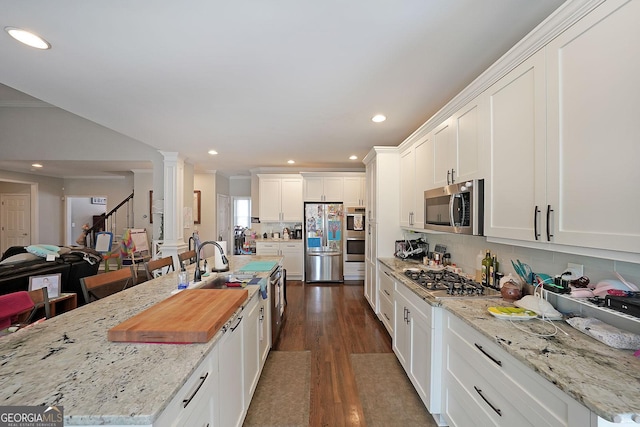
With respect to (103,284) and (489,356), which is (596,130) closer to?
(489,356)

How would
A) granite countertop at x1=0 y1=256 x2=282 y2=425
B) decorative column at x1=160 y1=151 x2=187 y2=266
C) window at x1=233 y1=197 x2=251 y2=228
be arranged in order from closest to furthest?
granite countertop at x1=0 y1=256 x2=282 y2=425
decorative column at x1=160 y1=151 x2=187 y2=266
window at x1=233 y1=197 x2=251 y2=228

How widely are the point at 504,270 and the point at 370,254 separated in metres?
1.91

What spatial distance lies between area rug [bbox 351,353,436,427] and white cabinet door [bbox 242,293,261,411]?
839 mm

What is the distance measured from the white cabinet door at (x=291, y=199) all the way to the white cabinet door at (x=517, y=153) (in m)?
4.48

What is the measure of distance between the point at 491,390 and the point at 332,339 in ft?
6.44

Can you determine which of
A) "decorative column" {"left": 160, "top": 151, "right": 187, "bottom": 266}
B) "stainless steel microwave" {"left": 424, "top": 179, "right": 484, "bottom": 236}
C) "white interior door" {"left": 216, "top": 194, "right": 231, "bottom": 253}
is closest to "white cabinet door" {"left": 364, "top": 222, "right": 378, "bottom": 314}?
"stainless steel microwave" {"left": 424, "top": 179, "right": 484, "bottom": 236}

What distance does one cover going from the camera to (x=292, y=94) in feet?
7.66

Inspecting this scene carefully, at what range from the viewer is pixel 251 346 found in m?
1.85

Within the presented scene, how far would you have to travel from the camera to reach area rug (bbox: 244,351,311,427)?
5.97 ft

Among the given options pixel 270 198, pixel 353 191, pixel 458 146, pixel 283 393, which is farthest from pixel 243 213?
pixel 458 146

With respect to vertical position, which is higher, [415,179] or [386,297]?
[415,179]

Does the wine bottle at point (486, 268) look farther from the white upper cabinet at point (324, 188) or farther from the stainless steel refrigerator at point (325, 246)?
the white upper cabinet at point (324, 188)

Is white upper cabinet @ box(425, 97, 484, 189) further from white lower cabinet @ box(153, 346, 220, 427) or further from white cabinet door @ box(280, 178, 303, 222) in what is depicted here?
white cabinet door @ box(280, 178, 303, 222)

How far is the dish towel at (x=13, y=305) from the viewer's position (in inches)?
55.1
